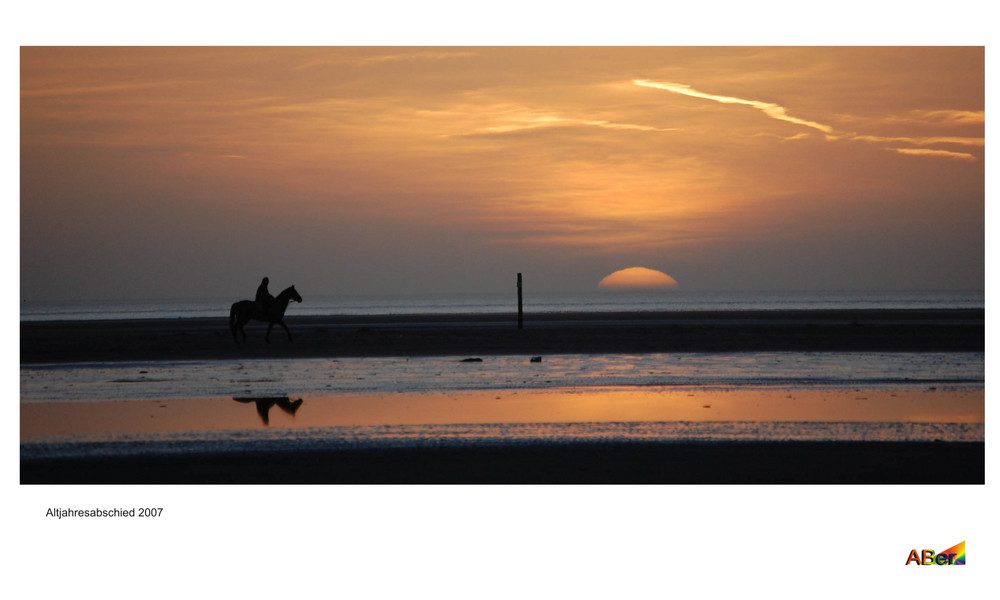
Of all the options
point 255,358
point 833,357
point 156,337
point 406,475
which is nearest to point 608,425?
point 406,475

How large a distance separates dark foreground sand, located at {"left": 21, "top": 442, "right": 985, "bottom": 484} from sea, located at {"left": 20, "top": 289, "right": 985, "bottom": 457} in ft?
2.16

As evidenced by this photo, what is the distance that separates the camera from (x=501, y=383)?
59.4ft

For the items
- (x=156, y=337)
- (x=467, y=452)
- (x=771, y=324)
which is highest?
(x=771, y=324)

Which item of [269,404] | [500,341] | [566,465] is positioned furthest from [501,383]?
[500,341]

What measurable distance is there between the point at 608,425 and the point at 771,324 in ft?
97.6

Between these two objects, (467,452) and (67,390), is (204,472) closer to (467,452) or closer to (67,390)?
(467,452)

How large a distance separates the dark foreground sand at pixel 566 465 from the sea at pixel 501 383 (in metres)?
0.66
